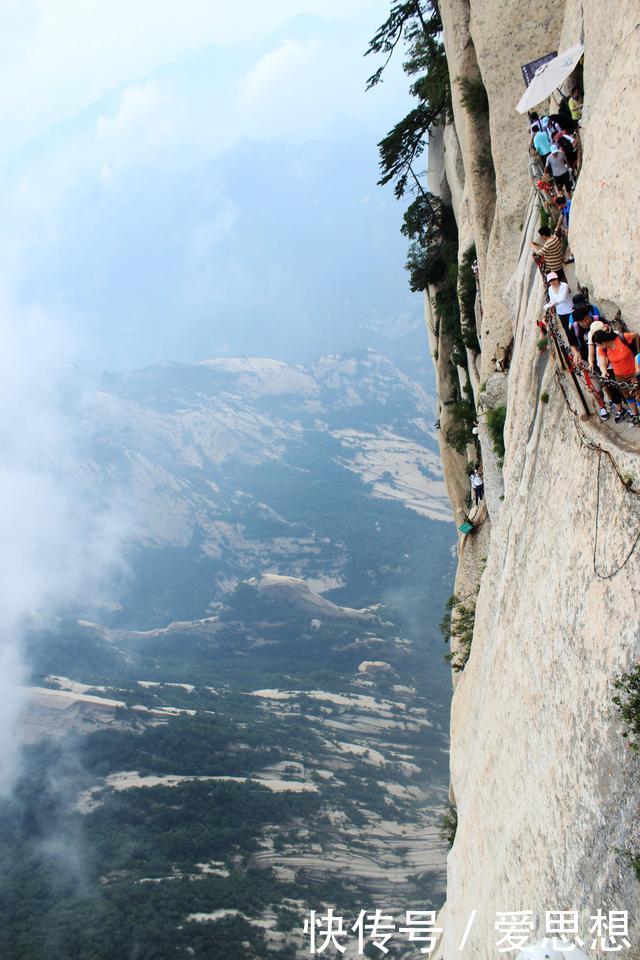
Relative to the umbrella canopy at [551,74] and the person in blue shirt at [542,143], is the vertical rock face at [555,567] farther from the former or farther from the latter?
the person in blue shirt at [542,143]

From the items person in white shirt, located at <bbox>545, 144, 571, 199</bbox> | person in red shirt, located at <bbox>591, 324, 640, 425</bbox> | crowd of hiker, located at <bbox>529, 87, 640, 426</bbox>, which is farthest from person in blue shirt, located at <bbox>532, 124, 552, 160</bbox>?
person in red shirt, located at <bbox>591, 324, 640, 425</bbox>

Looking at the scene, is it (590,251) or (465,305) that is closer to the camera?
(590,251)

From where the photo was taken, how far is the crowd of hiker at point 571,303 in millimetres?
11914

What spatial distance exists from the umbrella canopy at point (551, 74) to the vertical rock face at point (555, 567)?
0.43 m

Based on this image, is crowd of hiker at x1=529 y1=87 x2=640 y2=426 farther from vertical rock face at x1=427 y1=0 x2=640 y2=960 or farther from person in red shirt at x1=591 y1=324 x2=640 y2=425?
vertical rock face at x1=427 y1=0 x2=640 y2=960

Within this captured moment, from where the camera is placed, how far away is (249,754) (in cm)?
12888

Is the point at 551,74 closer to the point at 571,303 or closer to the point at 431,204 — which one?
the point at 571,303

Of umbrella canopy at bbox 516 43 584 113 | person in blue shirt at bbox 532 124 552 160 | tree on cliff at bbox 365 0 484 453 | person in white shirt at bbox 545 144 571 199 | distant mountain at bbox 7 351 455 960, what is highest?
tree on cliff at bbox 365 0 484 453

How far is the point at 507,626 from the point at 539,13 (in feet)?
60.2

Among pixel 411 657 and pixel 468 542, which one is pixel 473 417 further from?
pixel 411 657

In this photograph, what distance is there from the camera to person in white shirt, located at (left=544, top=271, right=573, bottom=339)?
1381cm

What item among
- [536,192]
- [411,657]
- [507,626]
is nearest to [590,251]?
[536,192]

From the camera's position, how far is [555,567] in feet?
46.0

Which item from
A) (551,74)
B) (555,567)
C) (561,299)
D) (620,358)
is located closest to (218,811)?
(555,567)
